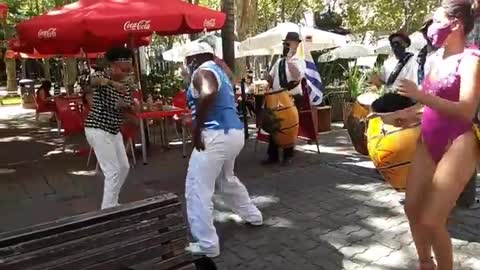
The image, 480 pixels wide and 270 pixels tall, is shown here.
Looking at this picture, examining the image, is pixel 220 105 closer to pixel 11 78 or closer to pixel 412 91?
pixel 412 91

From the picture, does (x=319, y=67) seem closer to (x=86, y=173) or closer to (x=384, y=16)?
(x=86, y=173)

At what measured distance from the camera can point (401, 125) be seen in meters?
3.85

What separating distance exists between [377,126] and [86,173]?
4652 millimetres

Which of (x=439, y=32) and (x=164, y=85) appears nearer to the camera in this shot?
(x=439, y=32)

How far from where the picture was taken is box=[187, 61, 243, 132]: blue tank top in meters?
4.11

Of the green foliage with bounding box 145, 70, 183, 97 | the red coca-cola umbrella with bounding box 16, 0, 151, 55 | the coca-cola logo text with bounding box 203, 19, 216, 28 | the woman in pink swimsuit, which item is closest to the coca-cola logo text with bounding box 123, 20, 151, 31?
the red coca-cola umbrella with bounding box 16, 0, 151, 55

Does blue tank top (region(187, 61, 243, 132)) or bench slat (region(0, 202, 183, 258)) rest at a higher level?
blue tank top (region(187, 61, 243, 132))

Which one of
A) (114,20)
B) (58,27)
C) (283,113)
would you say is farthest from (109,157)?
(58,27)

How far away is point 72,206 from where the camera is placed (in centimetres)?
596

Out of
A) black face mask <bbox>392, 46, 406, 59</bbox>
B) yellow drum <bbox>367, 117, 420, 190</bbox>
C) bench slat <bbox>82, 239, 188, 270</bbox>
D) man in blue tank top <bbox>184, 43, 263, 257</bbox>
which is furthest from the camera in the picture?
black face mask <bbox>392, 46, 406, 59</bbox>

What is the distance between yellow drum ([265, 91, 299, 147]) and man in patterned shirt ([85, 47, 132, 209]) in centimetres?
259

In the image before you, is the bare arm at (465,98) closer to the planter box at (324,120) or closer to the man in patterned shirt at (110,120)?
the man in patterned shirt at (110,120)

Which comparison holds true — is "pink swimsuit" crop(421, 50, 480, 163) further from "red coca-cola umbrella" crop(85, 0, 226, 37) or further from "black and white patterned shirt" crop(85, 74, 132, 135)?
"red coca-cola umbrella" crop(85, 0, 226, 37)

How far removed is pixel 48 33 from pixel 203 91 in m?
4.45
